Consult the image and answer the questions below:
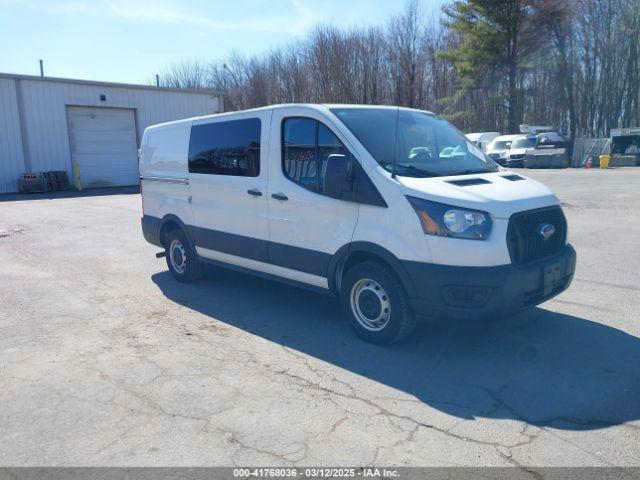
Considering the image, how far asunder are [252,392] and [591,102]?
47.6 meters

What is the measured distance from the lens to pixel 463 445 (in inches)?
132

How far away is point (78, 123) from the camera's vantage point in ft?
83.6

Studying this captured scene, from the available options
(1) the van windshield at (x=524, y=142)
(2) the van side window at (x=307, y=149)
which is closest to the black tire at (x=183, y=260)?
(2) the van side window at (x=307, y=149)

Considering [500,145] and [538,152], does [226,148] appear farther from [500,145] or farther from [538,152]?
[500,145]

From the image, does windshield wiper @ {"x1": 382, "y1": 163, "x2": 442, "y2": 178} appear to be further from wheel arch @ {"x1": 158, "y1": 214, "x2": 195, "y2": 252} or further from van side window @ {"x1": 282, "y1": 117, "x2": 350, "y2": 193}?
A: wheel arch @ {"x1": 158, "y1": 214, "x2": 195, "y2": 252}

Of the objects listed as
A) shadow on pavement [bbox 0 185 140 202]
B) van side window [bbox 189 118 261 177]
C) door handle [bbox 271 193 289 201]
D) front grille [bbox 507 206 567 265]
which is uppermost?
van side window [bbox 189 118 261 177]

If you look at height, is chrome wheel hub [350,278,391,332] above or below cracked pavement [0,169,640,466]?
above

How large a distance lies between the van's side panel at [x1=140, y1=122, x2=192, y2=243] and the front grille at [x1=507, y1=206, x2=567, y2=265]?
421cm

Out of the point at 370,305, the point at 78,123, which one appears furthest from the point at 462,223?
the point at 78,123

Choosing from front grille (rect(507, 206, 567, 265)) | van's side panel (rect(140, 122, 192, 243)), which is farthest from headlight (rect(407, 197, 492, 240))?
van's side panel (rect(140, 122, 192, 243))

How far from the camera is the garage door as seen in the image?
25484 mm

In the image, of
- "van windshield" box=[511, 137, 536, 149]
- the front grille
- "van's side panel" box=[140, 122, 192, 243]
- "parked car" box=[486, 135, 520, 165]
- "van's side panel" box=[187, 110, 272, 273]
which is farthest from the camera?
"parked car" box=[486, 135, 520, 165]

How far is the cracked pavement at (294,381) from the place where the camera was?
132 inches

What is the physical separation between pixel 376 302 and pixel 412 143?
163cm
